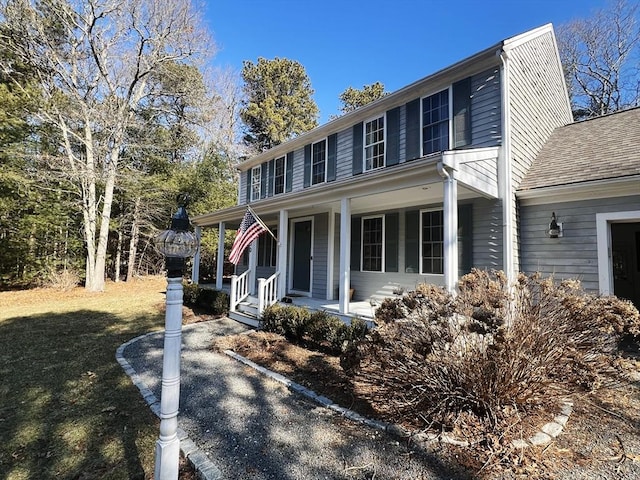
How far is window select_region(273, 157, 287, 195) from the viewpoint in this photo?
1214 cm

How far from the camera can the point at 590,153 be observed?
688 centimetres

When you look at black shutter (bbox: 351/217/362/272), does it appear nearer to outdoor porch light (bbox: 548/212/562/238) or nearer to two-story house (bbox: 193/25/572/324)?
two-story house (bbox: 193/25/572/324)

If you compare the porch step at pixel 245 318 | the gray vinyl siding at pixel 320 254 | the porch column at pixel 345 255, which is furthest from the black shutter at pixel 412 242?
the porch step at pixel 245 318

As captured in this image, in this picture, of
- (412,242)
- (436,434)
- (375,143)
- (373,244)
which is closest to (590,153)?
(412,242)

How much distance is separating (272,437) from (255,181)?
11597 millimetres

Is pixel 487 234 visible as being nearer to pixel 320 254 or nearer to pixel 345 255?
Result: pixel 345 255

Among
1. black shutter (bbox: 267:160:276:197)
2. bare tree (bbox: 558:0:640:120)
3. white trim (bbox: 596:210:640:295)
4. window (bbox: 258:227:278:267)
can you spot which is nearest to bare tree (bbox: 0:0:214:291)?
black shutter (bbox: 267:160:276:197)

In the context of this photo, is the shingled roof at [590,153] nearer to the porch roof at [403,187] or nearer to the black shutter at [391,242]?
the porch roof at [403,187]

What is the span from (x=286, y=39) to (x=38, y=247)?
585 inches

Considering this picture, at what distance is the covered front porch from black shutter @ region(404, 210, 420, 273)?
0.03m

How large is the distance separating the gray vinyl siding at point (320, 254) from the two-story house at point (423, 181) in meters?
0.03

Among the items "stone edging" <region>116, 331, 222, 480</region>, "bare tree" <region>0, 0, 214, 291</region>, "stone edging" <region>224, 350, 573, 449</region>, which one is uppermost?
"bare tree" <region>0, 0, 214, 291</region>

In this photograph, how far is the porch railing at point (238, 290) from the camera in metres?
8.91

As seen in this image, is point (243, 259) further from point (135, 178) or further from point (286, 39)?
point (286, 39)
